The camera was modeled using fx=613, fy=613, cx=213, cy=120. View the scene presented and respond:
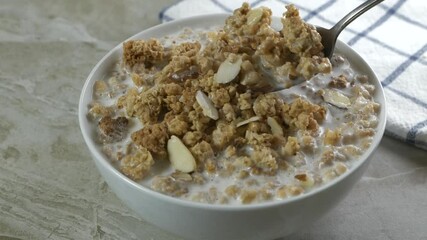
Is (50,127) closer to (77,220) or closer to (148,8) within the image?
(77,220)

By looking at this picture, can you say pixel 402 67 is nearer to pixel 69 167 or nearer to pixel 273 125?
pixel 273 125

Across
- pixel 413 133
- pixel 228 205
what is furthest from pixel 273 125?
pixel 413 133

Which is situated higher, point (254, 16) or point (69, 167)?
point (254, 16)

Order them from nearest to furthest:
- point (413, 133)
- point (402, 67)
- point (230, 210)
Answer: point (230, 210) < point (413, 133) < point (402, 67)

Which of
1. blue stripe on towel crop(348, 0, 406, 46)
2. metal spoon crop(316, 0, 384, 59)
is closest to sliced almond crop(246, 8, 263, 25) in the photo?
metal spoon crop(316, 0, 384, 59)

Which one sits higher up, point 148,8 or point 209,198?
point 209,198

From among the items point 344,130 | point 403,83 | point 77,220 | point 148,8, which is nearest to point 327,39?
point 344,130
